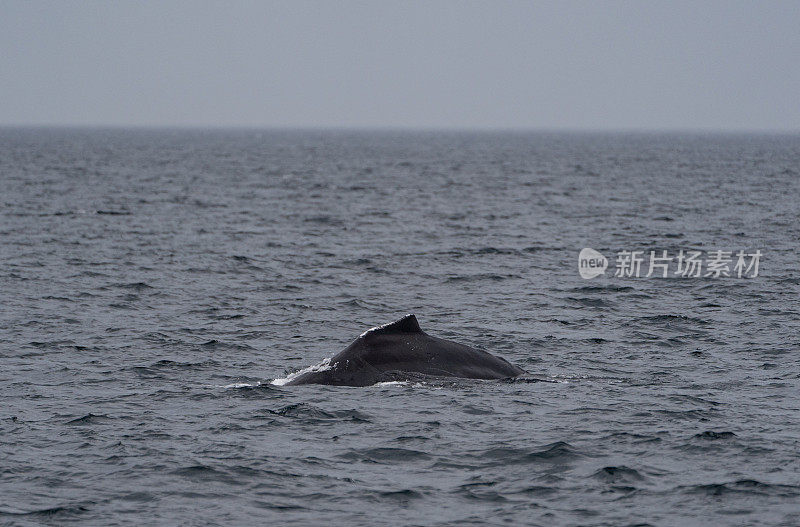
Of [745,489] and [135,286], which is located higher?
[745,489]

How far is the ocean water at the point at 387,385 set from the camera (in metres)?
15.0

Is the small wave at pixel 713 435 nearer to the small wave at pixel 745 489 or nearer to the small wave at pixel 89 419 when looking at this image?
the small wave at pixel 745 489

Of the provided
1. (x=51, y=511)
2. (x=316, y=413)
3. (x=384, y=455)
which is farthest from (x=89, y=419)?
(x=384, y=455)

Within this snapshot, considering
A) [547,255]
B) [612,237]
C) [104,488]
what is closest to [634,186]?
[612,237]

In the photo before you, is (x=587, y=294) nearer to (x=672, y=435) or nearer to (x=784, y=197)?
(x=672, y=435)
